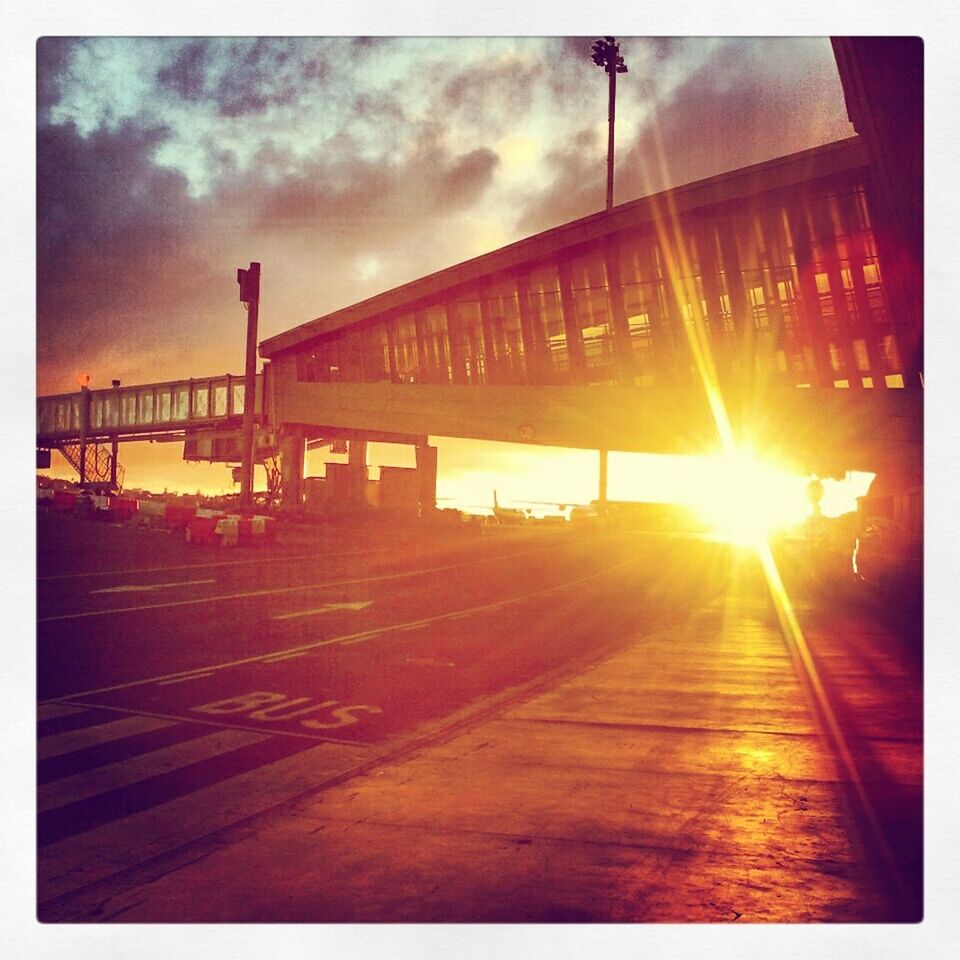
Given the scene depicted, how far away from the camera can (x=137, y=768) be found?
9.02 metres

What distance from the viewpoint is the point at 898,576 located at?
19.0 m

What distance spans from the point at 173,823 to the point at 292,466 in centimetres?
4740

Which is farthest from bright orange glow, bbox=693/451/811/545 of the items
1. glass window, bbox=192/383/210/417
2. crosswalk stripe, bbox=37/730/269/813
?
glass window, bbox=192/383/210/417

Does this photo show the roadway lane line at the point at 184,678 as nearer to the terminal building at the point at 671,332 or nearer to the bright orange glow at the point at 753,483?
the terminal building at the point at 671,332

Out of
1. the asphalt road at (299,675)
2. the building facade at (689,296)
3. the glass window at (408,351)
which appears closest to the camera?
the asphalt road at (299,675)

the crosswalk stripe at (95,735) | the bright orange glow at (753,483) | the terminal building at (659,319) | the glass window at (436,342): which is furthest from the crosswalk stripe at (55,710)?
the glass window at (436,342)

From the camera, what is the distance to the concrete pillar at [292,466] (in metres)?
52.3

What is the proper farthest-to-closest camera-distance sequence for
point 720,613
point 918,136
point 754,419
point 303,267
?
point 754,419, point 720,613, point 303,267, point 918,136

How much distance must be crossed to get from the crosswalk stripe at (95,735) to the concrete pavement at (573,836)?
10.2ft

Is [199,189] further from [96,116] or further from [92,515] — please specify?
[92,515]

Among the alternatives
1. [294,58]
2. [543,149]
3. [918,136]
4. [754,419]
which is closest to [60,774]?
[294,58]
